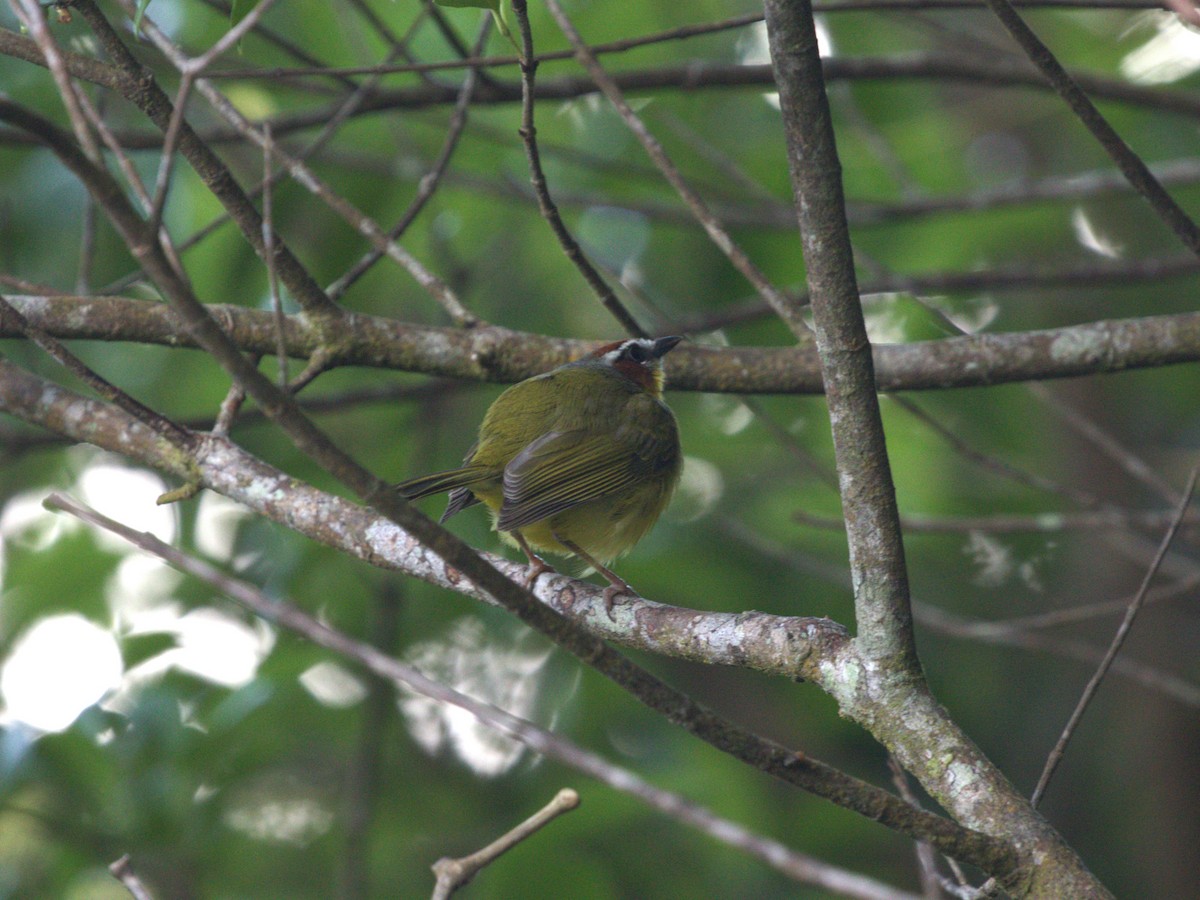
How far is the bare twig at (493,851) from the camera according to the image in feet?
5.40

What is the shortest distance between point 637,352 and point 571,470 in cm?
69

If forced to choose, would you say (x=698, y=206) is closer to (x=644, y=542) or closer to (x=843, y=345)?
(x=843, y=345)

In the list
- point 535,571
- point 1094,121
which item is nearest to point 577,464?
point 535,571

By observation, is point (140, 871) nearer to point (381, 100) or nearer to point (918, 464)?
point (381, 100)

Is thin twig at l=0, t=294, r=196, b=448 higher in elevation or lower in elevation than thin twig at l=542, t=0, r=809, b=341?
lower

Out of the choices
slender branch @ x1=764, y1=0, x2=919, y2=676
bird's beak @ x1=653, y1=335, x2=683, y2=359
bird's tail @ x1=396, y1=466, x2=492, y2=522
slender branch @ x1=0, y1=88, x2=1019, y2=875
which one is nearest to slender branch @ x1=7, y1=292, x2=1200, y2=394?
bird's tail @ x1=396, y1=466, x2=492, y2=522

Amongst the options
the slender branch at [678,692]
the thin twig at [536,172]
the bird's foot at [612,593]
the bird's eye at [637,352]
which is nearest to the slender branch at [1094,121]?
the thin twig at [536,172]

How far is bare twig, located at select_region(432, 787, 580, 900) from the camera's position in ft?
5.40

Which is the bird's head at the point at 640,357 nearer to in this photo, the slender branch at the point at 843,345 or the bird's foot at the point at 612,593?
the bird's foot at the point at 612,593

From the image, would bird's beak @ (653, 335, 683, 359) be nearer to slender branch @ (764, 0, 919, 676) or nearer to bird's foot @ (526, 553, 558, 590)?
bird's foot @ (526, 553, 558, 590)

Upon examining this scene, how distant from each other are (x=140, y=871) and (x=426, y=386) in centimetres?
224

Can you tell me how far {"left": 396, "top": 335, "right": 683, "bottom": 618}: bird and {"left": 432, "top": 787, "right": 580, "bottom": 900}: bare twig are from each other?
1.73 metres

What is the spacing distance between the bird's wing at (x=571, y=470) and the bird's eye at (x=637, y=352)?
30cm

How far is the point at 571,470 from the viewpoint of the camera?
3.84 m
